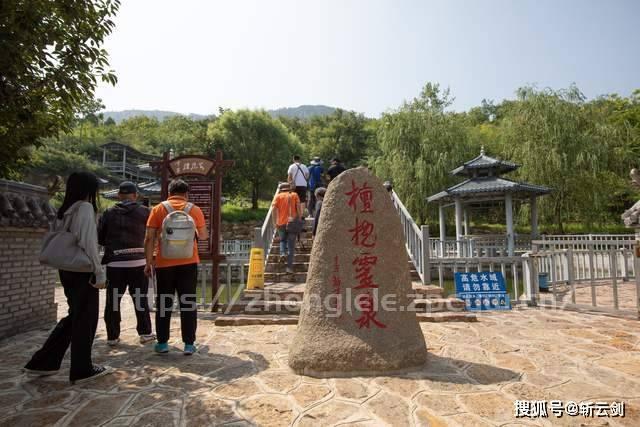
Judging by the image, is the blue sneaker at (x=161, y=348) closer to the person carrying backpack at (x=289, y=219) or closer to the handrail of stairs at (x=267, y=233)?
the handrail of stairs at (x=267, y=233)

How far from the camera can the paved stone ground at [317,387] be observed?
7.88ft

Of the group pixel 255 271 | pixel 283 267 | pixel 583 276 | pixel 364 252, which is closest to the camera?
pixel 364 252

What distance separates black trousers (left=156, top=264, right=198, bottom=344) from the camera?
11.5ft

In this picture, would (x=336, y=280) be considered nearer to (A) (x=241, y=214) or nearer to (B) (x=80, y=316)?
(B) (x=80, y=316)

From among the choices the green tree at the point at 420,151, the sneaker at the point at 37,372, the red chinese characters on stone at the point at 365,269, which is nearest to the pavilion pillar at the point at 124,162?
the green tree at the point at 420,151

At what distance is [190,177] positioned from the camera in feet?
20.9

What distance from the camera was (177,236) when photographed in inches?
135

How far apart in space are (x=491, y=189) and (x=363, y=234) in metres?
12.6

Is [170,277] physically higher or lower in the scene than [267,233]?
lower

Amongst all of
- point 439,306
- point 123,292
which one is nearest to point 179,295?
point 123,292

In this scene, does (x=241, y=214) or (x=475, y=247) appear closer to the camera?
(x=475, y=247)

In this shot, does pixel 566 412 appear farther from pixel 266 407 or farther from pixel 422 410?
pixel 266 407

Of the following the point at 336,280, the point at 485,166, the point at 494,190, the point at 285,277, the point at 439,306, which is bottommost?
the point at 439,306

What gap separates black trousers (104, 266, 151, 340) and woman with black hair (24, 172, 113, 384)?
750mm
